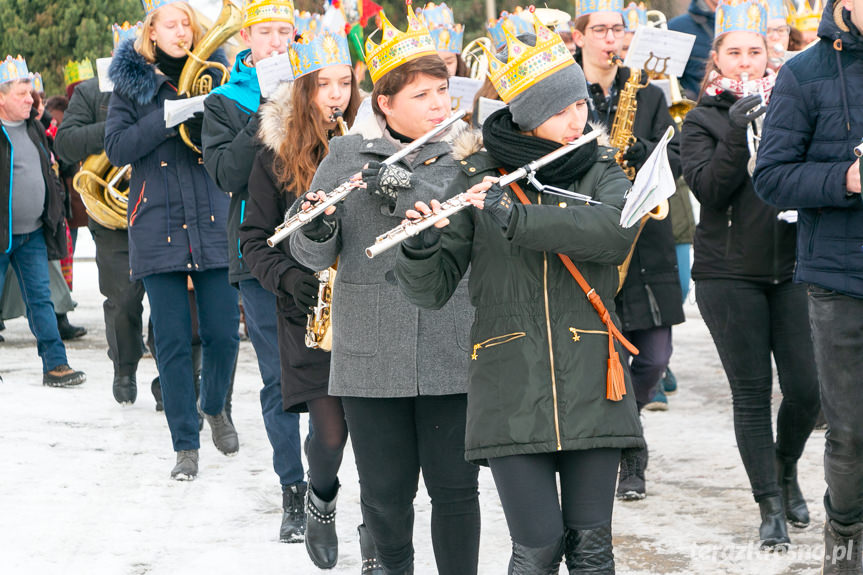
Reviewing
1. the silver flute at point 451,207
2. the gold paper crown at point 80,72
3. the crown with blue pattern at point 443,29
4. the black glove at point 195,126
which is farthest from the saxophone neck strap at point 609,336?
the gold paper crown at point 80,72

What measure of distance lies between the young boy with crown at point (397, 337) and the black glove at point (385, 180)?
1 cm

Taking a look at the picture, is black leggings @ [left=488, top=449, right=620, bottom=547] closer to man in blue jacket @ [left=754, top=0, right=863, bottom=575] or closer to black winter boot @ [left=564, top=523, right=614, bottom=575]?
black winter boot @ [left=564, top=523, right=614, bottom=575]

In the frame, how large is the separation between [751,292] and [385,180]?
6.46ft

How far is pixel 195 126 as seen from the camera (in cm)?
637

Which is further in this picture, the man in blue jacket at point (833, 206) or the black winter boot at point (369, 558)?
the black winter boot at point (369, 558)

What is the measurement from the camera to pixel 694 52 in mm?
8367

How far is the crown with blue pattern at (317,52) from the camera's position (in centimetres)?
497

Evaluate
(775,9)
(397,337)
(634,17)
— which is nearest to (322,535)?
(397,337)

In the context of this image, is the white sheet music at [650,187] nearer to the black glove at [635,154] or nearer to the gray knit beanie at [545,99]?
the gray knit beanie at [545,99]

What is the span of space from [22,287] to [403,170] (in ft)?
18.8

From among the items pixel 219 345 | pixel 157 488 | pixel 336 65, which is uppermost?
pixel 336 65

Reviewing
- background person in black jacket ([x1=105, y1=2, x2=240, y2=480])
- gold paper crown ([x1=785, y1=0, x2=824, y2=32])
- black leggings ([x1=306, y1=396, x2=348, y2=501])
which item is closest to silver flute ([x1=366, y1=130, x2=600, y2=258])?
black leggings ([x1=306, y1=396, x2=348, y2=501])

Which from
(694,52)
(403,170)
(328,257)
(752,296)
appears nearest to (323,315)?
(328,257)

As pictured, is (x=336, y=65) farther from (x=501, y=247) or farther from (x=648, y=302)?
(x=648, y=302)
